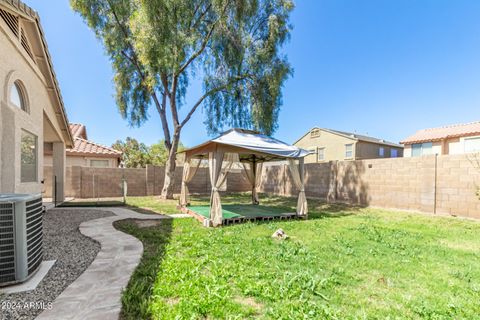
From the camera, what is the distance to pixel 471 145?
14.6 meters

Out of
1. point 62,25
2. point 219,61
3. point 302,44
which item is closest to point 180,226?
point 219,61

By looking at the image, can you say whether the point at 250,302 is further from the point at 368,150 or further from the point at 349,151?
the point at 368,150

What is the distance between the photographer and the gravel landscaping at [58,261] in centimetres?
230

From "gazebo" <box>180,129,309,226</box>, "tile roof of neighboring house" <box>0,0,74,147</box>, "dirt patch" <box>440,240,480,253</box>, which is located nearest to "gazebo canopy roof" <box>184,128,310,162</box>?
"gazebo" <box>180,129,309,226</box>

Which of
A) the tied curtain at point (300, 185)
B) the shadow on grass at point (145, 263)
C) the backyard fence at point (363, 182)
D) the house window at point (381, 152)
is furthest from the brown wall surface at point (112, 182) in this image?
the house window at point (381, 152)

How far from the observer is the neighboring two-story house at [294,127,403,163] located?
19.5 meters

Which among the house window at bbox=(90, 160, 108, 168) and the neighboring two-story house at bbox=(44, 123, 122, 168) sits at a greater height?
the neighboring two-story house at bbox=(44, 123, 122, 168)

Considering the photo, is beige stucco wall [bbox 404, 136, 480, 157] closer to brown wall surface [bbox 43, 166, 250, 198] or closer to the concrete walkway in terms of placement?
brown wall surface [bbox 43, 166, 250, 198]

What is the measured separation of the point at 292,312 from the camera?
234cm

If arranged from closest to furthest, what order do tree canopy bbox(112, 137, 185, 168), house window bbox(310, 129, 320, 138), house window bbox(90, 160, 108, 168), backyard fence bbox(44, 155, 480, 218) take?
backyard fence bbox(44, 155, 480, 218)
house window bbox(90, 160, 108, 168)
house window bbox(310, 129, 320, 138)
tree canopy bbox(112, 137, 185, 168)

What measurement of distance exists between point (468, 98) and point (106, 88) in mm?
20867

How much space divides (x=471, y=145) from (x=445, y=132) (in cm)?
202

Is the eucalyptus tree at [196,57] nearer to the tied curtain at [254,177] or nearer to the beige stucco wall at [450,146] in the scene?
the tied curtain at [254,177]

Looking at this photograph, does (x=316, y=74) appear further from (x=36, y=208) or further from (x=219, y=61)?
(x=36, y=208)
